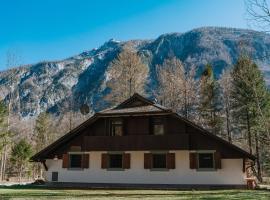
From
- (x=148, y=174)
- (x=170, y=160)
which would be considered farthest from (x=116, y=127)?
(x=170, y=160)

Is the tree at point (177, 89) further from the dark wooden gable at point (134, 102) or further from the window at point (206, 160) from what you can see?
the window at point (206, 160)

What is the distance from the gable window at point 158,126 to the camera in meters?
28.3

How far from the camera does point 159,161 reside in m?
27.9

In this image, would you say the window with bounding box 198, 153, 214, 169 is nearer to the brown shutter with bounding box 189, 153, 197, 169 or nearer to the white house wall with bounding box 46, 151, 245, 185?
the brown shutter with bounding box 189, 153, 197, 169

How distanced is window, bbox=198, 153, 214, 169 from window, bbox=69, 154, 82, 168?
9009 millimetres

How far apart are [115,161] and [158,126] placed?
408cm

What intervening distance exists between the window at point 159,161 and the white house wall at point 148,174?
506mm

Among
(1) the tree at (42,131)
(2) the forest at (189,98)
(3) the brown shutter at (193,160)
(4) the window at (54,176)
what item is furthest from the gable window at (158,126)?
(1) the tree at (42,131)

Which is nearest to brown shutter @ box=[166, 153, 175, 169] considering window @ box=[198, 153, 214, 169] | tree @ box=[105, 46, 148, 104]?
window @ box=[198, 153, 214, 169]

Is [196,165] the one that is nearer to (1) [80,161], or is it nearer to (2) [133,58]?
(1) [80,161]

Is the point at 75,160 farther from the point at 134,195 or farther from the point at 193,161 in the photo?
the point at 134,195

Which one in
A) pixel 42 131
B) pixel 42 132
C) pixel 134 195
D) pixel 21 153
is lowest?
pixel 134 195

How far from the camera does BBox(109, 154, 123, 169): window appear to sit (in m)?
28.7

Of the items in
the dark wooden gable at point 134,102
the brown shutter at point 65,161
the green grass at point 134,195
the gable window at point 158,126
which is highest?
the dark wooden gable at point 134,102
